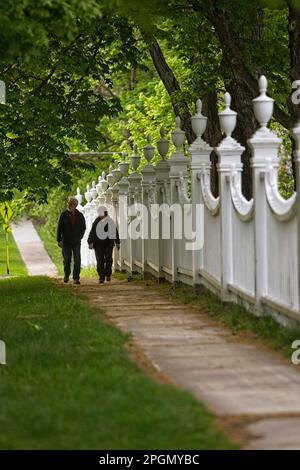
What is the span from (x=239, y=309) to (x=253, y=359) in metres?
3.25

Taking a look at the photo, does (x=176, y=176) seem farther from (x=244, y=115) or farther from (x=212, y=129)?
(x=212, y=129)

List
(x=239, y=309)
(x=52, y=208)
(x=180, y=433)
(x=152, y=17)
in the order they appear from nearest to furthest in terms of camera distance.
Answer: (x=180, y=433)
(x=239, y=309)
(x=152, y=17)
(x=52, y=208)

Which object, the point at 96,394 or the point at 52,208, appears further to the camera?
the point at 52,208

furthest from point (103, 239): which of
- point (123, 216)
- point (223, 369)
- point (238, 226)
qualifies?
point (223, 369)

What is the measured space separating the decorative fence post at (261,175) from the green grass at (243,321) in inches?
12.0

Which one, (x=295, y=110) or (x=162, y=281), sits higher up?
(x=295, y=110)

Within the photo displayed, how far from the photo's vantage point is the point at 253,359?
37.3ft

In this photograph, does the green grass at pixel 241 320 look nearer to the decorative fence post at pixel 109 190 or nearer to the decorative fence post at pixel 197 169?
the decorative fence post at pixel 197 169

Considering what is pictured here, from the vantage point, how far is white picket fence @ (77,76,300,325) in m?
12.5

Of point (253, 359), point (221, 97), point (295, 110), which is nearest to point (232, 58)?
point (295, 110)

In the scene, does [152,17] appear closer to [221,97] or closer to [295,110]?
[295,110]

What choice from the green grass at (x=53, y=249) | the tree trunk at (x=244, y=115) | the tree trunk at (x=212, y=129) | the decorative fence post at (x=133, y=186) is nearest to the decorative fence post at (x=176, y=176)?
the tree trunk at (x=244, y=115)

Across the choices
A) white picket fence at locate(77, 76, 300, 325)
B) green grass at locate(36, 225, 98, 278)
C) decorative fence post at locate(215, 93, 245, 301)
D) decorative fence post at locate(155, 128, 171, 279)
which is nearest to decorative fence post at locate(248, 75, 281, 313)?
white picket fence at locate(77, 76, 300, 325)

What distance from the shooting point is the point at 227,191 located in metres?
15.5
